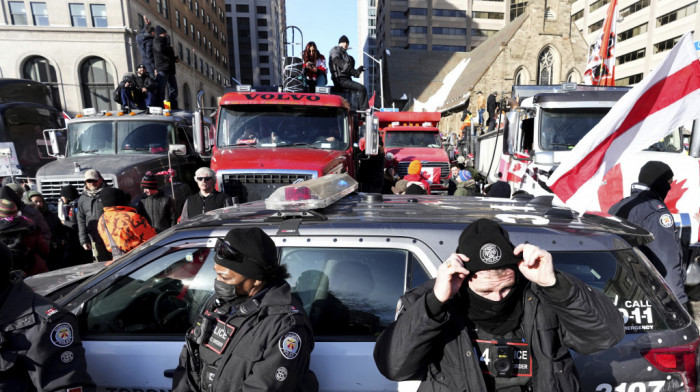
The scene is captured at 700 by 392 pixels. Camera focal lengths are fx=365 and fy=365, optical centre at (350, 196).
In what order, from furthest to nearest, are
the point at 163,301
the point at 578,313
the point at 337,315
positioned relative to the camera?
the point at 163,301, the point at 337,315, the point at 578,313

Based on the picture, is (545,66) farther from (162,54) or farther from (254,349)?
(254,349)

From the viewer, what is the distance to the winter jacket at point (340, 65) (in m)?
8.68

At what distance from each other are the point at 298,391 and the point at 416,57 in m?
52.9

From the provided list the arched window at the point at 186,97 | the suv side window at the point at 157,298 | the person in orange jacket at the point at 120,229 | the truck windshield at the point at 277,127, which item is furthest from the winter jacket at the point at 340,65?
→ the arched window at the point at 186,97

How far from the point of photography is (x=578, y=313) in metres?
1.38

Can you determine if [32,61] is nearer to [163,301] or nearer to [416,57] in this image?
[163,301]

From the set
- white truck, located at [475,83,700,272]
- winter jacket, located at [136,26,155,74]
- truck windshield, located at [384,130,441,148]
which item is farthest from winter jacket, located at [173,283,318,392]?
winter jacket, located at [136,26,155,74]

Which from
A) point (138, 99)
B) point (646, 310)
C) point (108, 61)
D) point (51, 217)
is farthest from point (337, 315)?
point (108, 61)

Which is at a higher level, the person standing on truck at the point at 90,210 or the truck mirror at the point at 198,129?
the truck mirror at the point at 198,129

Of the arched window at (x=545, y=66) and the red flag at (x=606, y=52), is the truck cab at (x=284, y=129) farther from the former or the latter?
the arched window at (x=545, y=66)

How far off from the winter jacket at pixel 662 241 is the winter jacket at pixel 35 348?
4.15 meters

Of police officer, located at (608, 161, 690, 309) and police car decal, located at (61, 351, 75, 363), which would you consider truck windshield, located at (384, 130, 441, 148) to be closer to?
police officer, located at (608, 161, 690, 309)

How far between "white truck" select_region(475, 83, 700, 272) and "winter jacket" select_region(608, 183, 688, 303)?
1816mm

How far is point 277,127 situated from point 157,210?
2292mm
